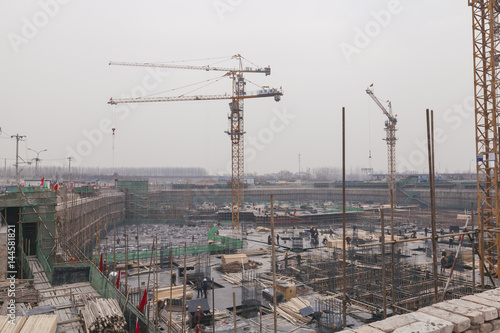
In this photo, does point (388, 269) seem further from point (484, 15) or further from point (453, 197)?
point (453, 197)

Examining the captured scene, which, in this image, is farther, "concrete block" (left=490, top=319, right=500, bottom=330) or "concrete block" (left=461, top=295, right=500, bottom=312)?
"concrete block" (left=461, top=295, right=500, bottom=312)

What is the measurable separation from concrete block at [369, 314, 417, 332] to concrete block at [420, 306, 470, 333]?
0.40 m

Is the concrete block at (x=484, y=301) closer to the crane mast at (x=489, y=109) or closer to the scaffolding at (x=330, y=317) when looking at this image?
the scaffolding at (x=330, y=317)

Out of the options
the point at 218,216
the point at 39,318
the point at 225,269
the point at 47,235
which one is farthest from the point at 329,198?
the point at 39,318

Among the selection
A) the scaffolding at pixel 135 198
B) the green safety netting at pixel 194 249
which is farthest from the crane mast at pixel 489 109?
the scaffolding at pixel 135 198

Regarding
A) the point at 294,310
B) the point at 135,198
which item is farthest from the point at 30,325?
the point at 135,198

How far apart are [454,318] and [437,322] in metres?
0.35

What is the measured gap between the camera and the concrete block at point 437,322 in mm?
4582

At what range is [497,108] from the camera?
53.8 feet

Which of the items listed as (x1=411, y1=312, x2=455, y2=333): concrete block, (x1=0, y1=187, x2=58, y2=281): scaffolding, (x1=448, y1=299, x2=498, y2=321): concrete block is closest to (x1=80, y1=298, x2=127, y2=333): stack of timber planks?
(x1=411, y1=312, x2=455, y2=333): concrete block

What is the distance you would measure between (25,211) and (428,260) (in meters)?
22.0

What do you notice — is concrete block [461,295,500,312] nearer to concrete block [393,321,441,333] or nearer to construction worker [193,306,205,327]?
concrete block [393,321,441,333]

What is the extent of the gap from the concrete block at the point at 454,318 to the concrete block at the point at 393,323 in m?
0.40

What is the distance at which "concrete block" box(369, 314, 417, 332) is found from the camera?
178 inches
